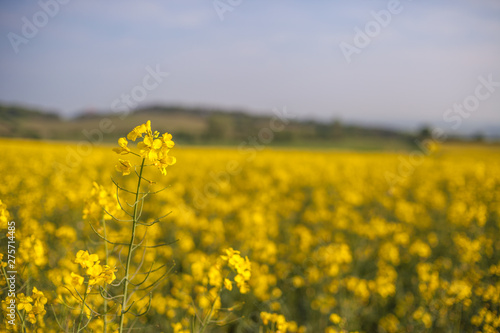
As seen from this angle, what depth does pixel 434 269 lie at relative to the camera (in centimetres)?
402

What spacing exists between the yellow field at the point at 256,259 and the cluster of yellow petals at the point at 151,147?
0.18 metres

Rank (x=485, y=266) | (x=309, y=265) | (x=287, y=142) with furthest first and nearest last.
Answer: (x=287, y=142)
(x=485, y=266)
(x=309, y=265)

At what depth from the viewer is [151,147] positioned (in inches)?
47.3

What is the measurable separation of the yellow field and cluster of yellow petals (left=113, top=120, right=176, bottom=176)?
182 millimetres

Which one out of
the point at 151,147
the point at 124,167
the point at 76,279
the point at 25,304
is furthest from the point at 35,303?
the point at 151,147

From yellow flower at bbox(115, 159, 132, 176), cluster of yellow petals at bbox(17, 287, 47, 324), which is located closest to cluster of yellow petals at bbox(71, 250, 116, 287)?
cluster of yellow petals at bbox(17, 287, 47, 324)

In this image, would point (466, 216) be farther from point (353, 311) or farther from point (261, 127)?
point (261, 127)

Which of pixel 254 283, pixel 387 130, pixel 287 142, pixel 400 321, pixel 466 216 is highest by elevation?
pixel 387 130

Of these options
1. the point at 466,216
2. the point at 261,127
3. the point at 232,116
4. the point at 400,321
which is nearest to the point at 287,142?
the point at 261,127

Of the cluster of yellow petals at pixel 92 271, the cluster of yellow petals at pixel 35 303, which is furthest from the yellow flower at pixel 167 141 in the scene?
the cluster of yellow petals at pixel 35 303

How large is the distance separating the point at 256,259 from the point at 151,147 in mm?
2945

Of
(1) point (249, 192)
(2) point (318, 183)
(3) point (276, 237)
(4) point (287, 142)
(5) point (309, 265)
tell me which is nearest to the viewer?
(5) point (309, 265)

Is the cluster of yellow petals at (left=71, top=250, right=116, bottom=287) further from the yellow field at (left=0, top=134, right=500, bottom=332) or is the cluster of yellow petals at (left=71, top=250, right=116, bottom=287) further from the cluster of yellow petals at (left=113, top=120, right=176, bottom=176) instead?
the cluster of yellow petals at (left=113, top=120, right=176, bottom=176)

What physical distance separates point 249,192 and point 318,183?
2007mm
